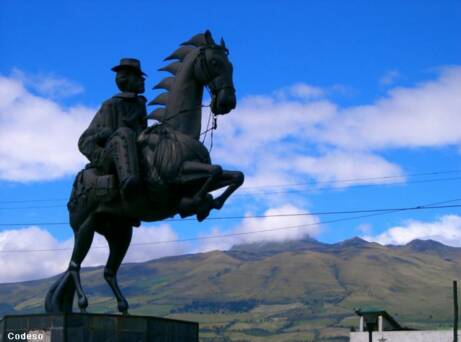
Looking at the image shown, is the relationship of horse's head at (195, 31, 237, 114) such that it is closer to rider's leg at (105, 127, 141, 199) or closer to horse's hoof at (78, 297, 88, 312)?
rider's leg at (105, 127, 141, 199)

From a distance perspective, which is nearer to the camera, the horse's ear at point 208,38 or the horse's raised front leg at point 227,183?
the horse's raised front leg at point 227,183

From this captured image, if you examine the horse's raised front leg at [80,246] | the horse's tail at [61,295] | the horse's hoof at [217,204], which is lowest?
the horse's tail at [61,295]

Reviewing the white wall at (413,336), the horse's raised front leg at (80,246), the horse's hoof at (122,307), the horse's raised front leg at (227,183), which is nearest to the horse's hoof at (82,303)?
the horse's raised front leg at (80,246)

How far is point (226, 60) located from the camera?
1550 centimetres

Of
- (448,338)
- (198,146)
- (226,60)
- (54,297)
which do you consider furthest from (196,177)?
(448,338)

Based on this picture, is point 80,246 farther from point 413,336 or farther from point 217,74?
point 413,336

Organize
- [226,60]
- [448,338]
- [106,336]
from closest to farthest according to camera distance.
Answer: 1. [106,336]
2. [226,60]
3. [448,338]

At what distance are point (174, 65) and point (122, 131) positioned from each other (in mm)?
1841

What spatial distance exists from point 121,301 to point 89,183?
2.25 meters

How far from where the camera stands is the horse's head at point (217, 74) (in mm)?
15227

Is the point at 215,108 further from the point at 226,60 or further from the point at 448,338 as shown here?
the point at 448,338

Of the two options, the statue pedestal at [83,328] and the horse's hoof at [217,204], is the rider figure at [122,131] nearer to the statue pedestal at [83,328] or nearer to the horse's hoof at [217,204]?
the horse's hoof at [217,204]

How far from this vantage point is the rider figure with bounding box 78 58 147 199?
49.6ft

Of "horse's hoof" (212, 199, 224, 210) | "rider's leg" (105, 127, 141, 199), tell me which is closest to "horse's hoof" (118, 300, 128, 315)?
"rider's leg" (105, 127, 141, 199)
